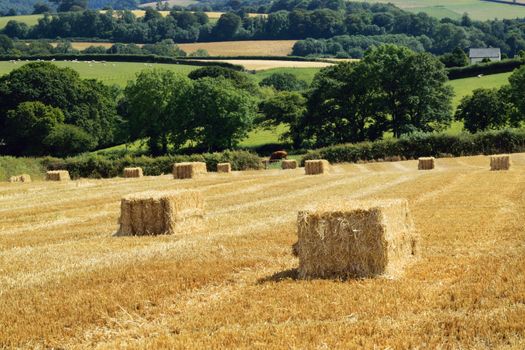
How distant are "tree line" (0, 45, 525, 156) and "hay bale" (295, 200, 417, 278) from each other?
78013 mm

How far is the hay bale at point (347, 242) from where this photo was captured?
14.7 meters

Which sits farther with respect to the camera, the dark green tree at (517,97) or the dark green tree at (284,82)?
the dark green tree at (284,82)

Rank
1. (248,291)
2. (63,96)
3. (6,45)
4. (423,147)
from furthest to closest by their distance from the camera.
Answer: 1. (6,45)
2. (63,96)
3. (423,147)
4. (248,291)

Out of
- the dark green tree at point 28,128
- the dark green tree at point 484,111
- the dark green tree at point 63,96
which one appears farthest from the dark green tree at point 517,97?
the dark green tree at point 28,128

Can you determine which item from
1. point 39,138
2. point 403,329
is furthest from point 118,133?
point 403,329

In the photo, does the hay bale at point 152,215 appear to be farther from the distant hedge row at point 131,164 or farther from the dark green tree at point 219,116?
the dark green tree at point 219,116

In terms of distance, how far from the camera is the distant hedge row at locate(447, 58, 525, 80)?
122000 millimetres

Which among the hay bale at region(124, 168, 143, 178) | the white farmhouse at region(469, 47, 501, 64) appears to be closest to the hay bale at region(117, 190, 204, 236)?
the hay bale at region(124, 168, 143, 178)

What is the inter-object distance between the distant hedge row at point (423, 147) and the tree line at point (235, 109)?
23.7 meters

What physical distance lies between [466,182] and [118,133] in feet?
227

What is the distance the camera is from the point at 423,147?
6775 cm

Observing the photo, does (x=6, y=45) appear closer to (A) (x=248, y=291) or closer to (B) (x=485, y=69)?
(B) (x=485, y=69)

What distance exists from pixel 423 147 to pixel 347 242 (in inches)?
2136

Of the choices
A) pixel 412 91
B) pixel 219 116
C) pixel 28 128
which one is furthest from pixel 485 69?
pixel 28 128
